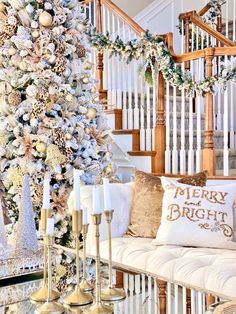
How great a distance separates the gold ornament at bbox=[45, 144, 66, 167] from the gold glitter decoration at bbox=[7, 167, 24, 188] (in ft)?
0.64

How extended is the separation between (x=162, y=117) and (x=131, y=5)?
415cm

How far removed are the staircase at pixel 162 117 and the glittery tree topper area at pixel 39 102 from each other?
3.21ft

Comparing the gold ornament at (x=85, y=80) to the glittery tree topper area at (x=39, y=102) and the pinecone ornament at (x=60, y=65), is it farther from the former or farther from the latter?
the pinecone ornament at (x=60, y=65)

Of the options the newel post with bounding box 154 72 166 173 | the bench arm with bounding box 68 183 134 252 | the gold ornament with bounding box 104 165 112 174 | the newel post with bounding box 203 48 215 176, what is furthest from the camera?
the newel post with bounding box 154 72 166 173

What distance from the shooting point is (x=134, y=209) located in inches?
114

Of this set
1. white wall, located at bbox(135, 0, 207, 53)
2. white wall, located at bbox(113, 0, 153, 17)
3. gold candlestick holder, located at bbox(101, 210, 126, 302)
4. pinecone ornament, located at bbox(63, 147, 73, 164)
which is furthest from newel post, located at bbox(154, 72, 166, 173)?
white wall, located at bbox(113, 0, 153, 17)

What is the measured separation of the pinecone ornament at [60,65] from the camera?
10.0 ft

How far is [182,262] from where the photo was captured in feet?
7.39

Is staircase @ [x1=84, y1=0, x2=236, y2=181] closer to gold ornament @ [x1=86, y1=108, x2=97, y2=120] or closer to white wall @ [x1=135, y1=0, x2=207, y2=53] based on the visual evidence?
gold ornament @ [x1=86, y1=108, x2=97, y2=120]

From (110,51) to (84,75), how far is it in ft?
3.95

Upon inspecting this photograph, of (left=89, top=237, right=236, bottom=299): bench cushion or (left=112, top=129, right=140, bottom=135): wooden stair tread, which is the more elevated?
(left=112, top=129, right=140, bottom=135): wooden stair tread

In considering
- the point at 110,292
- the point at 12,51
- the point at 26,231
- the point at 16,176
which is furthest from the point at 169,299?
the point at 12,51

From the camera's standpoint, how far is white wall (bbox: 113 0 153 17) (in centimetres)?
739

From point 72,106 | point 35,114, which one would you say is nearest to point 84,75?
point 72,106
